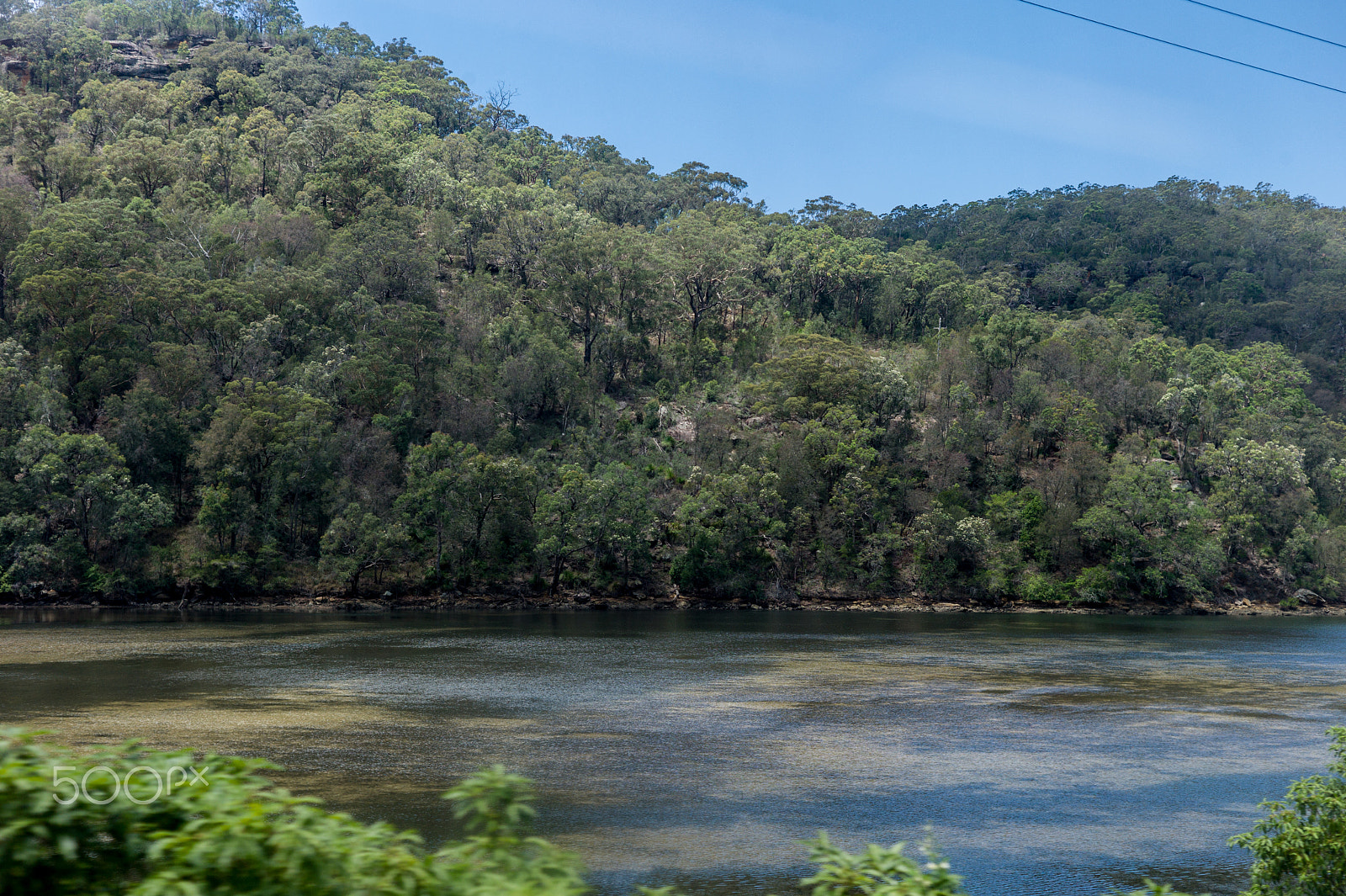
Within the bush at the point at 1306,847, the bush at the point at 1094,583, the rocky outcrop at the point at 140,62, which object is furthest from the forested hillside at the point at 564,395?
the bush at the point at 1306,847

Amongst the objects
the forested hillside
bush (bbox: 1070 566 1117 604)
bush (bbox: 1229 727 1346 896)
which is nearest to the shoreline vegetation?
bush (bbox: 1229 727 1346 896)

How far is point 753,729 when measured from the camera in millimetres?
23719

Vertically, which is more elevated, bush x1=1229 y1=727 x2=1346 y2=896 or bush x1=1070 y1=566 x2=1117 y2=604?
bush x1=1229 y1=727 x2=1346 y2=896

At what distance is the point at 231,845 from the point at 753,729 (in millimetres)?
21241

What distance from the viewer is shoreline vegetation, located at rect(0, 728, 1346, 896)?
3605 millimetres

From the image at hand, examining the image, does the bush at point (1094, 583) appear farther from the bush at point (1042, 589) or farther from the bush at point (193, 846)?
the bush at point (193, 846)

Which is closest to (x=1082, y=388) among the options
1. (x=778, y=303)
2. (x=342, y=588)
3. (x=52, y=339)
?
(x=778, y=303)

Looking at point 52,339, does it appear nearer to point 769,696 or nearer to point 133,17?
point 769,696

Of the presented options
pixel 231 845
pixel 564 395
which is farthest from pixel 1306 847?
pixel 564 395

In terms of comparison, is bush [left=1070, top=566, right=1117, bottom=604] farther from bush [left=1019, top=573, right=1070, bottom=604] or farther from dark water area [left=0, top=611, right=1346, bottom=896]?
dark water area [left=0, top=611, right=1346, bottom=896]

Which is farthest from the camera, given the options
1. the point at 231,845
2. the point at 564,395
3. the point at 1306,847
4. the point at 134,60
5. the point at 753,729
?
the point at 134,60

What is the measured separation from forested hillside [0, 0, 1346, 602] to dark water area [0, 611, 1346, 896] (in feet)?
42.3

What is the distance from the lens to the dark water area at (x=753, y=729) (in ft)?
51.0

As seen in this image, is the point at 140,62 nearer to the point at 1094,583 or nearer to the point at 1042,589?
the point at 1042,589
